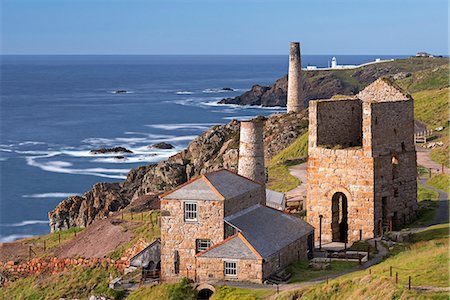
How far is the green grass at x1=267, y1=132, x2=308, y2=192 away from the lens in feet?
192

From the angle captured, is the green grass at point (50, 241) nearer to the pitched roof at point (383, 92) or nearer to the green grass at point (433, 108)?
the pitched roof at point (383, 92)

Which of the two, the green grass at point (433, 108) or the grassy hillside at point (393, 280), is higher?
the green grass at point (433, 108)

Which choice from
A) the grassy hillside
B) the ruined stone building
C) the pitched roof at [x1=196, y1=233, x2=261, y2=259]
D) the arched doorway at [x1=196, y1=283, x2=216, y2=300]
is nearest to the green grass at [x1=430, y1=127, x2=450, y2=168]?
the ruined stone building

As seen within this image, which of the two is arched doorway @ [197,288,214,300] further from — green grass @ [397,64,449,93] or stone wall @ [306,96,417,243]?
green grass @ [397,64,449,93]

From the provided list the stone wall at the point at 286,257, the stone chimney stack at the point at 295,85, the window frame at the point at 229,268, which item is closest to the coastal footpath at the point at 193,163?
the stone chimney stack at the point at 295,85

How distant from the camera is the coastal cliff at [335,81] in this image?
155m

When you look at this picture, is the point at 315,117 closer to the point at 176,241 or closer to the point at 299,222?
the point at 299,222

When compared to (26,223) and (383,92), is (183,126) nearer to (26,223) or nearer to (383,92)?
(26,223)

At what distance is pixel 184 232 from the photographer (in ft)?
123

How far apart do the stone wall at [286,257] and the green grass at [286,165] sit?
17736mm

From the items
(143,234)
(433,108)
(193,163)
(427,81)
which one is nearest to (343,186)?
(143,234)

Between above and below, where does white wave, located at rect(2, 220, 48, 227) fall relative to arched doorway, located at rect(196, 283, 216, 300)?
below

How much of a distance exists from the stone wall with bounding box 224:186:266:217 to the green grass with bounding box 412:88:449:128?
37504 mm

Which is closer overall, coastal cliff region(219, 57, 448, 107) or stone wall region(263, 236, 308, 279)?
stone wall region(263, 236, 308, 279)
